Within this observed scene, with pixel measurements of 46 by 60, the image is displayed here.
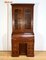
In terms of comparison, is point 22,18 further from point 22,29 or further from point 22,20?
point 22,29

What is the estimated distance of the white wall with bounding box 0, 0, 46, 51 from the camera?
220 inches

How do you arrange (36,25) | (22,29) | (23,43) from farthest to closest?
(36,25)
(22,29)
(23,43)

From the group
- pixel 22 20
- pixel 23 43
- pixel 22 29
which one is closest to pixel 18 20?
pixel 22 20

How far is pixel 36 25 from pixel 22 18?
2.45 feet

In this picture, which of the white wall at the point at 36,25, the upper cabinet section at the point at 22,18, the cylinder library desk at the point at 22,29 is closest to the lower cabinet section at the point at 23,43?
the cylinder library desk at the point at 22,29

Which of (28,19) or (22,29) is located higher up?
(28,19)

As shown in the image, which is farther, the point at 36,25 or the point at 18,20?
the point at 36,25

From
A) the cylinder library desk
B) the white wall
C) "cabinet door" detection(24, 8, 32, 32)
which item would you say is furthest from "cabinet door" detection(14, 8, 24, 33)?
the white wall

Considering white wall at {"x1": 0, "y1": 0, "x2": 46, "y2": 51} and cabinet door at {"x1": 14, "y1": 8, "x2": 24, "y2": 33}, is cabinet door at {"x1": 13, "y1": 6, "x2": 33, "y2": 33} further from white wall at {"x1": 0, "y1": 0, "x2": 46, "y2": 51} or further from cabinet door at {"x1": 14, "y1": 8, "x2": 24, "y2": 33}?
white wall at {"x1": 0, "y1": 0, "x2": 46, "y2": 51}

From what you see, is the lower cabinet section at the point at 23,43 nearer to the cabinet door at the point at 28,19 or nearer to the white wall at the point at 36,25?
the cabinet door at the point at 28,19

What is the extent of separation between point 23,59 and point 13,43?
2.02 ft

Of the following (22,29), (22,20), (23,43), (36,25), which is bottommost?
(23,43)

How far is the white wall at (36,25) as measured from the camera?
5.59 metres

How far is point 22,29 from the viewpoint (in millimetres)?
5133
